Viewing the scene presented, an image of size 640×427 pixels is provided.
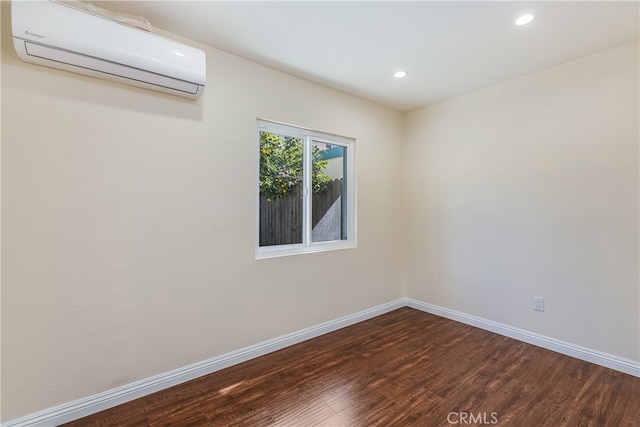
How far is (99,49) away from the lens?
1.59 m

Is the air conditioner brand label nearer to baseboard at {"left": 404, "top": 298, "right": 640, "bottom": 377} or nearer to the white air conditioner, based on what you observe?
the white air conditioner

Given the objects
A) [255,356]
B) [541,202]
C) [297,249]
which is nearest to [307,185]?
[297,249]

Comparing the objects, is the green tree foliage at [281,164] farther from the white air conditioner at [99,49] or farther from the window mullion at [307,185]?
the white air conditioner at [99,49]

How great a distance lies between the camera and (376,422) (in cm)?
170

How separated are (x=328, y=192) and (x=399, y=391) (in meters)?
1.98

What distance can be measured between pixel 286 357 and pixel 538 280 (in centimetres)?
242

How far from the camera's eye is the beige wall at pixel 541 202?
2230mm

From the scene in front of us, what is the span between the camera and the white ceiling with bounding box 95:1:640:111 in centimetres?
177

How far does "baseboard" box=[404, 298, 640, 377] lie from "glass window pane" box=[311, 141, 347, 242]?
1.52m

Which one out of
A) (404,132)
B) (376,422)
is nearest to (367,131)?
(404,132)

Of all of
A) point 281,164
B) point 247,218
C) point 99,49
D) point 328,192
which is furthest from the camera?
point 328,192

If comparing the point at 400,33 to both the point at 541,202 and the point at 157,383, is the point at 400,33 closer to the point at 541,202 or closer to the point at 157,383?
the point at 541,202

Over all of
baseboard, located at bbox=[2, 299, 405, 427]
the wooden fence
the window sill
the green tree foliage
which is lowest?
baseboard, located at bbox=[2, 299, 405, 427]

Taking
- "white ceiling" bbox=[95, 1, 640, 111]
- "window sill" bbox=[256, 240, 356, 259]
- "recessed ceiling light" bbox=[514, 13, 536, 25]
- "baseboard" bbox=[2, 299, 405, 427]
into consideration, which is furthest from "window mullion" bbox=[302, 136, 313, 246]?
"recessed ceiling light" bbox=[514, 13, 536, 25]
